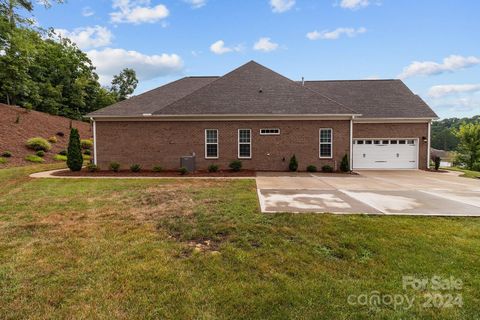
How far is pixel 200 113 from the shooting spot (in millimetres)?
15336

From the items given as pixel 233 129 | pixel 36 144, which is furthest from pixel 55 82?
pixel 233 129

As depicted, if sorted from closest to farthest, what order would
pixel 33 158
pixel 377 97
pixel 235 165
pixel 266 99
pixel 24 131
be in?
pixel 235 165, pixel 266 99, pixel 33 158, pixel 377 97, pixel 24 131

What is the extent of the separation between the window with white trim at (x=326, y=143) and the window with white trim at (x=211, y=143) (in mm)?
6219

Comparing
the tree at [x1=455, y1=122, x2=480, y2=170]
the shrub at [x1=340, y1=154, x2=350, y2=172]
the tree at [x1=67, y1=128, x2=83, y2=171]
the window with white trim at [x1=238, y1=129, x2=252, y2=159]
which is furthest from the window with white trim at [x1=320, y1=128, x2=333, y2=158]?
the tree at [x1=455, y1=122, x2=480, y2=170]

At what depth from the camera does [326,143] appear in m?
15.6

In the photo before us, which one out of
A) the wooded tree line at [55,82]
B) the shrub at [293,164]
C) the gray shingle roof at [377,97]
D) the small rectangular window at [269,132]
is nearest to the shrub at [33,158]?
the wooded tree line at [55,82]

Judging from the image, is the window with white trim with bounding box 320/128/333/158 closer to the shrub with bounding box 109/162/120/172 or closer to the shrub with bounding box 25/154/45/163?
the shrub with bounding box 109/162/120/172

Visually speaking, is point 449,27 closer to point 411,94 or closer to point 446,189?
point 411,94

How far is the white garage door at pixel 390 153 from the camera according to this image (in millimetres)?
17297

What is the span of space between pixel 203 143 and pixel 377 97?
12.7 metres

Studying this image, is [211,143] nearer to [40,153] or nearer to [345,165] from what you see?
[345,165]

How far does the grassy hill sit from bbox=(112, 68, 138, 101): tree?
21.3 meters

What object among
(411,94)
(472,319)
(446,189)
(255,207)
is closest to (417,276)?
(472,319)

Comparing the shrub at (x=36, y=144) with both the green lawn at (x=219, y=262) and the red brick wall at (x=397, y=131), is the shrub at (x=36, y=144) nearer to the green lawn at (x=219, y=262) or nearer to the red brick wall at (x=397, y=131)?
the green lawn at (x=219, y=262)
